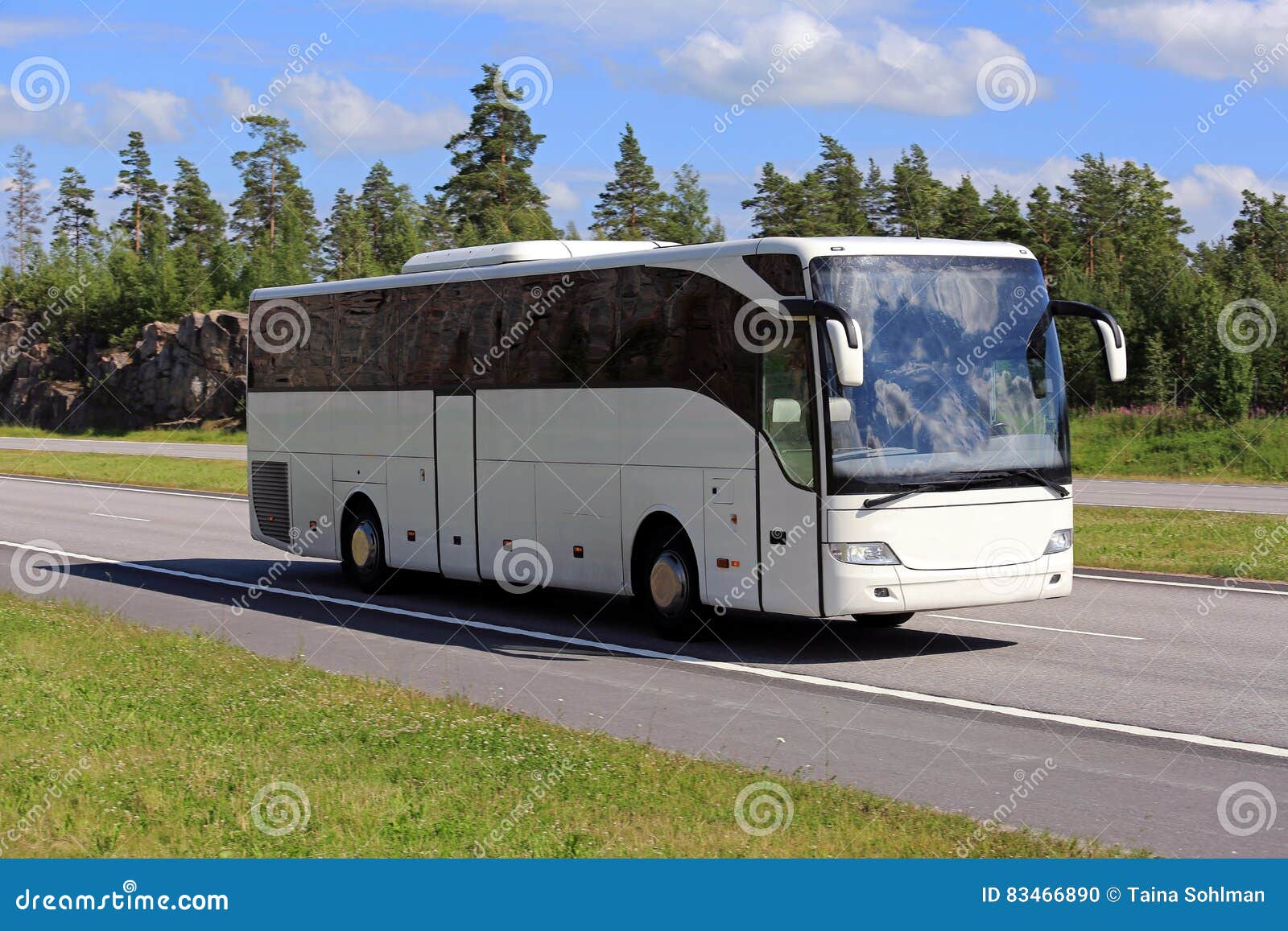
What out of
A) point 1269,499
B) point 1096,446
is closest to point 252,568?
point 1269,499

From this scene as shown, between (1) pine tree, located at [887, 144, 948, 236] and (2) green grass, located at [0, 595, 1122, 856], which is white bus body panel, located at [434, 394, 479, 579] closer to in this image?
(2) green grass, located at [0, 595, 1122, 856]

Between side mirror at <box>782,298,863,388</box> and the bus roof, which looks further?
the bus roof

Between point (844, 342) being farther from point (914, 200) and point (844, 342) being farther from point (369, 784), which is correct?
point (914, 200)

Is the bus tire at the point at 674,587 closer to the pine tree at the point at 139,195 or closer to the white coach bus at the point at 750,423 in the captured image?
the white coach bus at the point at 750,423

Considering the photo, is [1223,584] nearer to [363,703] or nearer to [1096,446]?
[363,703]

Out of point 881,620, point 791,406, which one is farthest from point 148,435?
point 791,406

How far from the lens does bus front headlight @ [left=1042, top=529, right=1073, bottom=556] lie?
1325 centimetres

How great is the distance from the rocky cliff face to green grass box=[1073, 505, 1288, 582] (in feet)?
188

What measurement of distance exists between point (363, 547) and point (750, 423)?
7.13 meters

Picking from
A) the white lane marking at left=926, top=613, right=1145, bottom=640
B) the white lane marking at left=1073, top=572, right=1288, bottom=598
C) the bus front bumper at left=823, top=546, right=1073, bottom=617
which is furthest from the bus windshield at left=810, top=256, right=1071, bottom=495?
the white lane marking at left=1073, top=572, right=1288, bottom=598

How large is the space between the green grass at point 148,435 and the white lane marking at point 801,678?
50.3m

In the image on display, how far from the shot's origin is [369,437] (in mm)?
18203

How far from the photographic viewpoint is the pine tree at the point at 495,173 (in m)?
65.1

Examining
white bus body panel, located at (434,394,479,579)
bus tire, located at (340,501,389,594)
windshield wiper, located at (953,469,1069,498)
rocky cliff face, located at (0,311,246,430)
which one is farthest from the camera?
rocky cliff face, located at (0,311,246,430)
